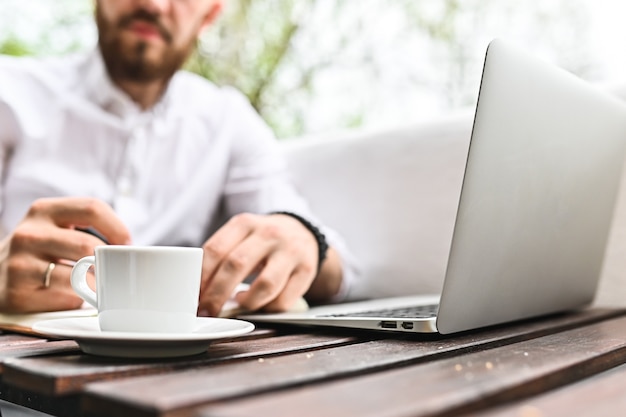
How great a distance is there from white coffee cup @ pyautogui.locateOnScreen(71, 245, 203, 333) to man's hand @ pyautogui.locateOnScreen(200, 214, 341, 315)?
0.20m

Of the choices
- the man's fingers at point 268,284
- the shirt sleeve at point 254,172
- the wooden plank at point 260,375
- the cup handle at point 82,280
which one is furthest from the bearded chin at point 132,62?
the wooden plank at point 260,375

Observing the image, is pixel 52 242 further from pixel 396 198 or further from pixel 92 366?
pixel 396 198

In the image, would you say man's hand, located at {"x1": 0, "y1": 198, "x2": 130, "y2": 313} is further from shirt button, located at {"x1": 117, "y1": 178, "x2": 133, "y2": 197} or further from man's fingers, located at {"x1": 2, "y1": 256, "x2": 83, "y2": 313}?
shirt button, located at {"x1": 117, "y1": 178, "x2": 133, "y2": 197}

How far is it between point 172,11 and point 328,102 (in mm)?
2056

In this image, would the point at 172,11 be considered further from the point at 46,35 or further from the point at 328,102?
the point at 46,35

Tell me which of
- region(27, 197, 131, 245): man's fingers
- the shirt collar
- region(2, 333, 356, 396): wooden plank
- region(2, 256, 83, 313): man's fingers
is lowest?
region(2, 256, 83, 313): man's fingers

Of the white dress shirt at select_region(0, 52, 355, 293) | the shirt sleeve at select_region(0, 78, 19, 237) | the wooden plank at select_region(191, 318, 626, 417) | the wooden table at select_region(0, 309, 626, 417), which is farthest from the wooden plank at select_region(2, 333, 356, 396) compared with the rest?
the shirt sleeve at select_region(0, 78, 19, 237)

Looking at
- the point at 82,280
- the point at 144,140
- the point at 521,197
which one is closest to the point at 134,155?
the point at 144,140

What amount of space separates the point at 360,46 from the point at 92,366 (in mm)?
3061

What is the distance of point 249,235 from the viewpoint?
34.1 inches

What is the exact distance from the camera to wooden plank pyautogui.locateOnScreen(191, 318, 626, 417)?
38cm

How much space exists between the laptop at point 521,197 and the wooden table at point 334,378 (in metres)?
0.05

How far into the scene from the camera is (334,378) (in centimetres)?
47

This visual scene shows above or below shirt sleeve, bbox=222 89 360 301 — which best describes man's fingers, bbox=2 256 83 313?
below
